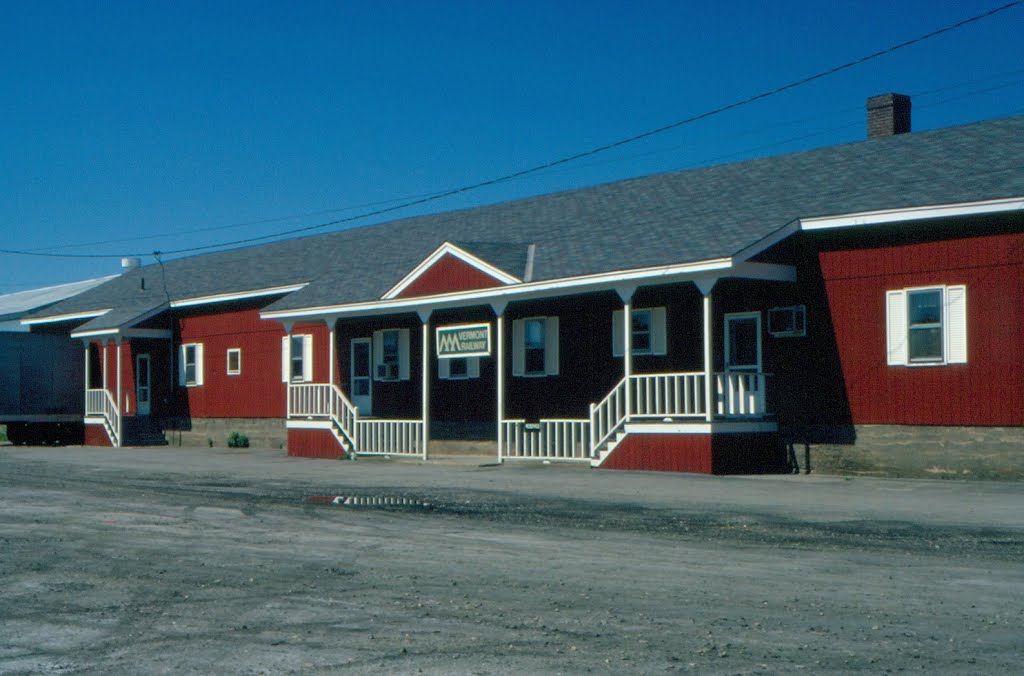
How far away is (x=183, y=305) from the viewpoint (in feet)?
128

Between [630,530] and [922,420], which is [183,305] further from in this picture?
[630,530]

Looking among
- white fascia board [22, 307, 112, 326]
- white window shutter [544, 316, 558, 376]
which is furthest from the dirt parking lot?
white fascia board [22, 307, 112, 326]

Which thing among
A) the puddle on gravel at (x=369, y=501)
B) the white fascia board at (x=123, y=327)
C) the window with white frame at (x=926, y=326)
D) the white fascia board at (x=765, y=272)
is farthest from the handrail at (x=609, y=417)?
the white fascia board at (x=123, y=327)

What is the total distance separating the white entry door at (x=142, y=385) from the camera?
4109 centimetres

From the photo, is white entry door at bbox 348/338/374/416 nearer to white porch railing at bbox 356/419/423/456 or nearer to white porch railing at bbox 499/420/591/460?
white porch railing at bbox 356/419/423/456

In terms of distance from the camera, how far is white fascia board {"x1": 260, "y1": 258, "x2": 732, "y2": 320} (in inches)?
842

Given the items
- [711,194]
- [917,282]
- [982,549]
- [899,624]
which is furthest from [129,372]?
[899,624]

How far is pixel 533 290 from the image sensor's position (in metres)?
24.8

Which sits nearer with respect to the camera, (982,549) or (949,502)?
(982,549)

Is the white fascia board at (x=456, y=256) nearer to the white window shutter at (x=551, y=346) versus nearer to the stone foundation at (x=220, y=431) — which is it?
the white window shutter at (x=551, y=346)

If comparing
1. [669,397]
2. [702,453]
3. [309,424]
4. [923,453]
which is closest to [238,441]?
[309,424]

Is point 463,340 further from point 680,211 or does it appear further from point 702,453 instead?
point 702,453

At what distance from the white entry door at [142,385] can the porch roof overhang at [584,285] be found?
13.1 m

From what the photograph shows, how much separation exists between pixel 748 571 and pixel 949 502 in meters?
7.30
